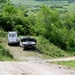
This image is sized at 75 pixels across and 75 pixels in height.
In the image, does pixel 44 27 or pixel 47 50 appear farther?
pixel 44 27

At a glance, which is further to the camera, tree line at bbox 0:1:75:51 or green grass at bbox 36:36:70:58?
tree line at bbox 0:1:75:51

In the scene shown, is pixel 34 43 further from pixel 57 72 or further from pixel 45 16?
pixel 57 72

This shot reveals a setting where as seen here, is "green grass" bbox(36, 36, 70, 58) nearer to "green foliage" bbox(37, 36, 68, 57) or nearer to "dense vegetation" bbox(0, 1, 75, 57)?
"green foliage" bbox(37, 36, 68, 57)

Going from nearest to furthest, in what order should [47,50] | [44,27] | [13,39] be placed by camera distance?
[13,39] → [47,50] → [44,27]

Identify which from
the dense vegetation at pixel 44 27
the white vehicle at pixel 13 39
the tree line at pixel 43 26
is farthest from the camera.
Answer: the tree line at pixel 43 26

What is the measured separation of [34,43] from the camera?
120 feet

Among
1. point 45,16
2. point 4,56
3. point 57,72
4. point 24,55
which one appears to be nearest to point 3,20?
point 45,16

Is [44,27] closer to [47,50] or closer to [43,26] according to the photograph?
[43,26]

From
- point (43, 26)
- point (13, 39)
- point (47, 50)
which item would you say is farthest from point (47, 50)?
point (43, 26)

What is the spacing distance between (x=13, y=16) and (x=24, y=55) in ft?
62.4

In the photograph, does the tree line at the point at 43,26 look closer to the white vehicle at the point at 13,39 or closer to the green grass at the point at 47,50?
the green grass at the point at 47,50

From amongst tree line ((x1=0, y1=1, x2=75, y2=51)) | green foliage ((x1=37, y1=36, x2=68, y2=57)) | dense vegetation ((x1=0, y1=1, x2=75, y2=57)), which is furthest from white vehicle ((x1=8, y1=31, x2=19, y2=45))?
tree line ((x1=0, y1=1, x2=75, y2=51))

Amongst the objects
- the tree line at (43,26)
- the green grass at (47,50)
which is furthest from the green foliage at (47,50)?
the tree line at (43,26)

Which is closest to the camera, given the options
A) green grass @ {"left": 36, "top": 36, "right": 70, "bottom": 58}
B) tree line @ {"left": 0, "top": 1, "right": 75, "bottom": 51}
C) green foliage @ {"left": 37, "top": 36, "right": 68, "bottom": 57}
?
green grass @ {"left": 36, "top": 36, "right": 70, "bottom": 58}
